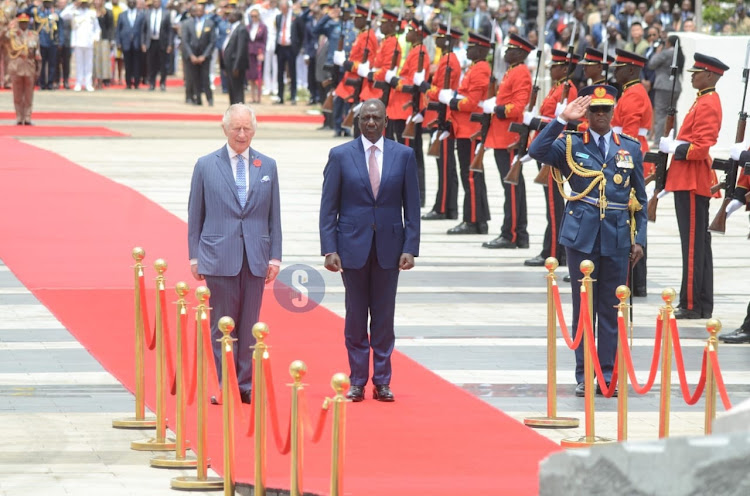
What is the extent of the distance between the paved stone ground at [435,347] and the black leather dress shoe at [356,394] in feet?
2.49

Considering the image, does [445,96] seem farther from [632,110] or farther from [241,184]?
[241,184]

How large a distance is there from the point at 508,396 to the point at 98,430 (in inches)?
102

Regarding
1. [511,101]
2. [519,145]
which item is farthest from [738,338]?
[511,101]

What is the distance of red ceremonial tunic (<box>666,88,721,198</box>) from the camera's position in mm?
12586

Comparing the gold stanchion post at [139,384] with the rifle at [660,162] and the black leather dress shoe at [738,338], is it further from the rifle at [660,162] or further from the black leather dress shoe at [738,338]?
the rifle at [660,162]

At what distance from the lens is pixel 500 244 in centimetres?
1703

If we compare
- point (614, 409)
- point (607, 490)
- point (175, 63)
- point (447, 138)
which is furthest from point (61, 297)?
point (175, 63)

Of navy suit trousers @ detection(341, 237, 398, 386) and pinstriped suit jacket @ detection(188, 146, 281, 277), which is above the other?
pinstriped suit jacket @ detection(188, 146, 281, 277)

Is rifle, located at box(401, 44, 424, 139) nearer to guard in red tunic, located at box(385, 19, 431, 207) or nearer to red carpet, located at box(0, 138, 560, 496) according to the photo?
guard in red tunic, located at box(385, 19, 431, 207)

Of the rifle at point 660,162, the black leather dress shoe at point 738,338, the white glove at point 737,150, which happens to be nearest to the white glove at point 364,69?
the rifle at point 660,162

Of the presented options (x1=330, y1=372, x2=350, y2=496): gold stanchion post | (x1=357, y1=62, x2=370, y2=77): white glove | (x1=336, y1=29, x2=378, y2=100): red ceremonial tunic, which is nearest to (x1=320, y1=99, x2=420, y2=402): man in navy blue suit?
(x1=330, y1=372, x2=350, y2=496): gold stanchion post

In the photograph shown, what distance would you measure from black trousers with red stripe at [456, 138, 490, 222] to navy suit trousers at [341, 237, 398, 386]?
25.3ft

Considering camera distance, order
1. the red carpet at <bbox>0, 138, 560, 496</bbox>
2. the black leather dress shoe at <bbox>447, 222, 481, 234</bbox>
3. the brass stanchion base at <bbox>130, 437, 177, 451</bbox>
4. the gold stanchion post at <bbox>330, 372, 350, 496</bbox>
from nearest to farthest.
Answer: the gold stanchion post at <bbox>330, 372, 350, 496</bbox> < the red carpet at <bbox>0, 138, 560, 496</bbox> < the brass stanchion base at <bbox>130, 437, 177, 451</bbox> < the black leather dress shoe at <bbox>447, 222, 481, 234</bbox>

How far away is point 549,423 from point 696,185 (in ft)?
14.3
